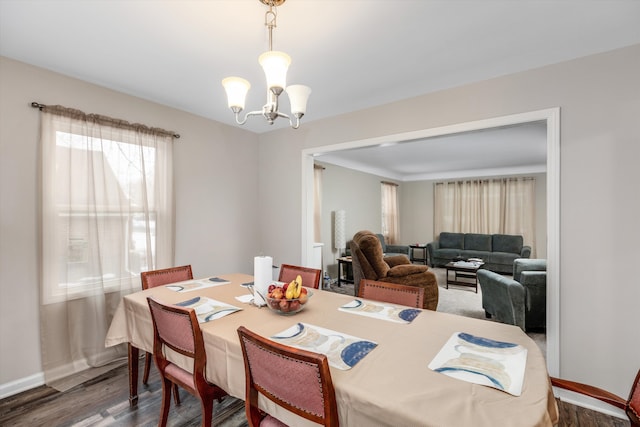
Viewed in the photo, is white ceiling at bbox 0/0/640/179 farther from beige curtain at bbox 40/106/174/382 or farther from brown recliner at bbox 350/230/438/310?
brown recliner at bbox 350/230/438/310

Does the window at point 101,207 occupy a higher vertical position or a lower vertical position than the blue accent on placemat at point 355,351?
higher

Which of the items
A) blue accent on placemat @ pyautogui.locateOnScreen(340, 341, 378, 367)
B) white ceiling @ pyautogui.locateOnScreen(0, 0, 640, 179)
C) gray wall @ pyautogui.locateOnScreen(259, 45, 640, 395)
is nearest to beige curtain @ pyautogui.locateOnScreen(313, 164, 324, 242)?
white ceiling @ pyautogui.locateOnScreen(0, 0, 640, 179)

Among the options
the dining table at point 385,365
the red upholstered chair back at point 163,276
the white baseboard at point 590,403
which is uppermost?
the red upholstered chair back at point 163,276

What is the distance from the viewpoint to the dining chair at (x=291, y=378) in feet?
3.13

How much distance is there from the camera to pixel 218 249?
11.8 ft

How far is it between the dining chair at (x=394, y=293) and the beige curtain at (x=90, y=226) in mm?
2168

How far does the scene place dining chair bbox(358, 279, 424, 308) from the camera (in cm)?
185

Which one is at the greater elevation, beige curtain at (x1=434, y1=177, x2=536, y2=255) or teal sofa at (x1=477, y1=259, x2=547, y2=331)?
beige curtain at (x1=434, y1=177, x2=536, y2=255)

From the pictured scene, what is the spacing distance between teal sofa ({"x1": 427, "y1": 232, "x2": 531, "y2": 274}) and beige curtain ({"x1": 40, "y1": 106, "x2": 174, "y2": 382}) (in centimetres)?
639

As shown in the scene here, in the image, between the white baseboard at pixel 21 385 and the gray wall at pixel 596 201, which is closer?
the gray wall at pixel 596 201

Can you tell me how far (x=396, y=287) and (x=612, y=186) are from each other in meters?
1.65

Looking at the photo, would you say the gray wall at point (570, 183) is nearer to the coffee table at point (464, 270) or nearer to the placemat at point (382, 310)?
the placemat at point (382, 310)

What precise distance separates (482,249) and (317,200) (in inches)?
182

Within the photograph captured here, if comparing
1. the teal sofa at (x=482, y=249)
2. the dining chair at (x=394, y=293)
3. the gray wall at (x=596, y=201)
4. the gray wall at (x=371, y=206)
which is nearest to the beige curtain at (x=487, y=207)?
the gray wall at (x=371, y=206)
